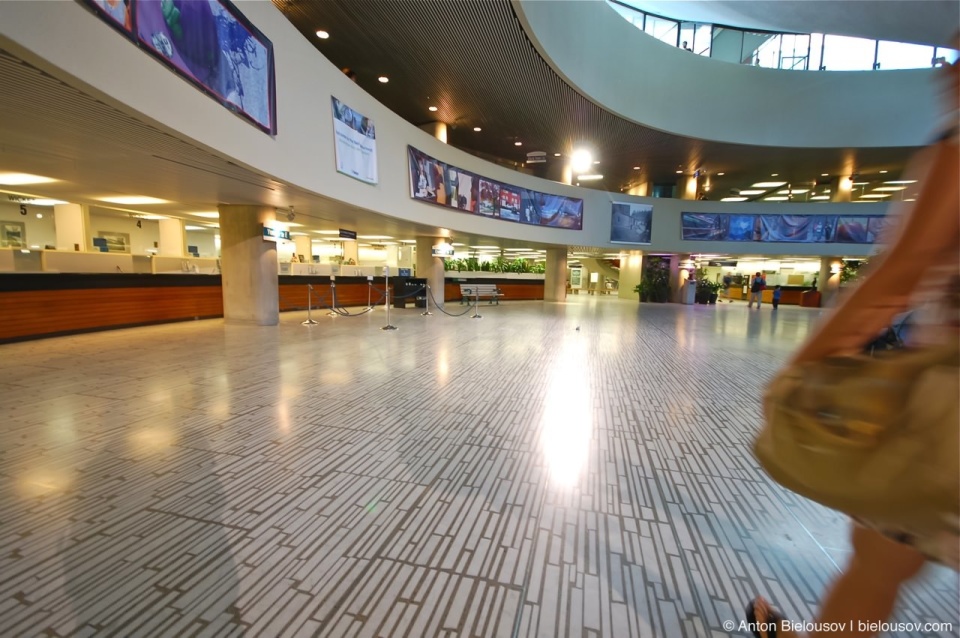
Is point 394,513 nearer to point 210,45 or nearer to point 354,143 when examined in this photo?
point 210,45

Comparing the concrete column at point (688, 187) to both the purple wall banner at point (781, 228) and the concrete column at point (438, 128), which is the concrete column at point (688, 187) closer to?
the purple wall banner at point (781, 228)

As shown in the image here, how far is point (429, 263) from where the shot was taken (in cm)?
1415

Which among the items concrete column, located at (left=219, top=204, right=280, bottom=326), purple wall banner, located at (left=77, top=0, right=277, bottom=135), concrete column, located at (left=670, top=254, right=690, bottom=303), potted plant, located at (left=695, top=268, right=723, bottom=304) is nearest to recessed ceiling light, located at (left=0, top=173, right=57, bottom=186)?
concrete column, located at (left=219, top=204, right=280, bottom=326)

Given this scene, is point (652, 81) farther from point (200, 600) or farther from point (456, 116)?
point (200, 600)

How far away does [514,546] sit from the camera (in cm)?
160

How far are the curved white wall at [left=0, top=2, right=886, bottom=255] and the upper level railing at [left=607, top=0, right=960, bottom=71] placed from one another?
11.1 m

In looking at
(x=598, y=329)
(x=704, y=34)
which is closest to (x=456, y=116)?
(x=598, y=329)

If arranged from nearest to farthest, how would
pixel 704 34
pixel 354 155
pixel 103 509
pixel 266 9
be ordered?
pixel 103 509 < pixel 266 9 < pixel 354 155 < pixel 704 34

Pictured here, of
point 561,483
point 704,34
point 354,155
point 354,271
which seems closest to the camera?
point 561,483

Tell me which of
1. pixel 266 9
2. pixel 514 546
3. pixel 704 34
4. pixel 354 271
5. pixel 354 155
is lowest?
pixel 514 546

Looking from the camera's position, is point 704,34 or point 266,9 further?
point 704,34

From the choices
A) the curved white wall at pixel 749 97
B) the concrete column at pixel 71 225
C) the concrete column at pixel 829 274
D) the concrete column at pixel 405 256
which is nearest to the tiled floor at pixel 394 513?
the curved white wall at pixel 749 97

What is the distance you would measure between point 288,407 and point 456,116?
1219 cm

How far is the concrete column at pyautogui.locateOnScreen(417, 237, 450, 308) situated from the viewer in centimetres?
→ 1400
